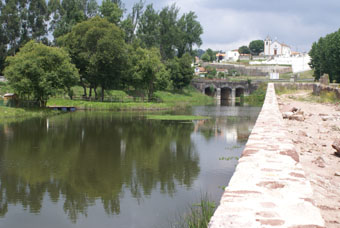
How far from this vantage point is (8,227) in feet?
30.9

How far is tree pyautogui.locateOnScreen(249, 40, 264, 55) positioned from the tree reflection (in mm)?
157752

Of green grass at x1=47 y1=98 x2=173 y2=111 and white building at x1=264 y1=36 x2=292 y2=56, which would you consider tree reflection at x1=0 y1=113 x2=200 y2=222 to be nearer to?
green grass at x1=47 y1=98 x2=173 y2=111

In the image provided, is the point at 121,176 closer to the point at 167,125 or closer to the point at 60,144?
the point at 60,144

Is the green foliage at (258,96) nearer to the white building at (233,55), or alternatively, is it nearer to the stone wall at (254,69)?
the stone wall at (254,69)

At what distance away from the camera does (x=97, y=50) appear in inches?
1880

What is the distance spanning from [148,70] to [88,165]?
1599 inches

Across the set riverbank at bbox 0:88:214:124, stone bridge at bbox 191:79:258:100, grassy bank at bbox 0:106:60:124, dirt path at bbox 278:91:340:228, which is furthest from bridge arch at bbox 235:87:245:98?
dirt path at bbox 278:91:340:228

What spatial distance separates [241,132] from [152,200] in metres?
15.9

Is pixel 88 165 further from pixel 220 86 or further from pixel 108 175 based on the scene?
pixel 220 86

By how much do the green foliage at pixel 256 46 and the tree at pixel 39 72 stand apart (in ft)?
480

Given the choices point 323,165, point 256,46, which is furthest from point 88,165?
point 256,46

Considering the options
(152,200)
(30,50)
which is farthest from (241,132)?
(30,50)

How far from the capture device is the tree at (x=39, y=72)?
3647 centimetres

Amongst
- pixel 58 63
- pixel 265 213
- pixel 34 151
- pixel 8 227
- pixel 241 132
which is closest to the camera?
pixel 265 213
